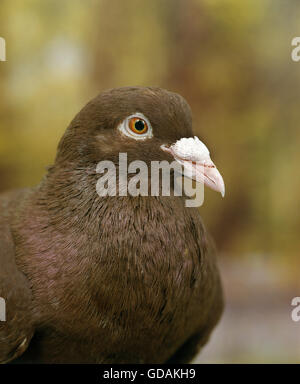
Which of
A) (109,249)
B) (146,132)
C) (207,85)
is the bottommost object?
(109,249)

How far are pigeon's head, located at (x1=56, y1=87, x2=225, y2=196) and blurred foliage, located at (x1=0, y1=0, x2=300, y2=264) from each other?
2733 millimetres

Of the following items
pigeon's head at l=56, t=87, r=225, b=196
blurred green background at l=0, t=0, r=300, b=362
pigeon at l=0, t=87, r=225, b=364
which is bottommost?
pigeon at l=0, t=87, r=225, b=364

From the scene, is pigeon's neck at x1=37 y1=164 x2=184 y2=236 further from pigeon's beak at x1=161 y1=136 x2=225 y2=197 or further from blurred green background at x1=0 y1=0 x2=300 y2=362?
blurred green background at x1=0 y1=0 x2=300 y2=362

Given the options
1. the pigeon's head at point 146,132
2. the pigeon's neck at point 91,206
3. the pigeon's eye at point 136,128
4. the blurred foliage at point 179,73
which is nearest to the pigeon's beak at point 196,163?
the pigeon's head at point 146,132

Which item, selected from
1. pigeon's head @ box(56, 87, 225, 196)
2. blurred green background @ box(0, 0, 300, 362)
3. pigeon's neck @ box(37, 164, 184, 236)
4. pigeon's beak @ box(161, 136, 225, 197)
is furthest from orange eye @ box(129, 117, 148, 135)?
blurred green background @ box(0, 0, 300, 362)

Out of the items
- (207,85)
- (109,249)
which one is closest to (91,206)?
(109,249)

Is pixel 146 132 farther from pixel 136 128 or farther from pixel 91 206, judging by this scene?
pixel 91 206

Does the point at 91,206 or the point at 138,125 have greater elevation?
the point at 138,125

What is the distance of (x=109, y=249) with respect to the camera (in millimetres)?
2434

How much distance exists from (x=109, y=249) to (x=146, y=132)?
2.07 ft

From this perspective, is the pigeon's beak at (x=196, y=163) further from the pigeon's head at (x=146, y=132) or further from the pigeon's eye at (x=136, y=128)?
the pigeon's eye at (x=136, y=128)

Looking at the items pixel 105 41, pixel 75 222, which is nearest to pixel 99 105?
pixel 75 222

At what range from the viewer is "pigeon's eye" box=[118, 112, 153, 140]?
8.09 feet
